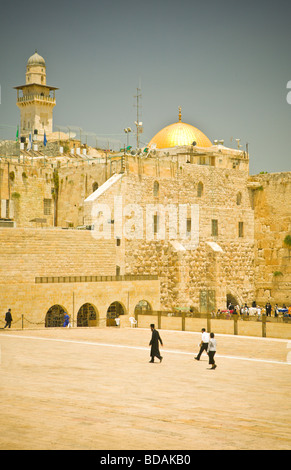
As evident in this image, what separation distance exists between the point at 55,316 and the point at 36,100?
124ft

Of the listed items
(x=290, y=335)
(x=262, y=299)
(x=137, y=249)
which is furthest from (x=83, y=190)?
(x=290, y=335)

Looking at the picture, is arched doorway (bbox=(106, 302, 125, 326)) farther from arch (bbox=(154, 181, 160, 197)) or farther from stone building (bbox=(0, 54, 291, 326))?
arch (bbox=(154, 181, 160, 197))

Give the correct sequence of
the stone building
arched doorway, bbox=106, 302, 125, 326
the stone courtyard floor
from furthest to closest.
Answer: arched doorway, bbox=106, 302, 125, 326, the stone building, the stone courtyard floor

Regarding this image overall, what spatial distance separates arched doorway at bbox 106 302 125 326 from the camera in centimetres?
2577

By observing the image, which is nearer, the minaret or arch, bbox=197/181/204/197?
arch, bbox=197/181/204/197

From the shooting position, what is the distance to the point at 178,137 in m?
37.0

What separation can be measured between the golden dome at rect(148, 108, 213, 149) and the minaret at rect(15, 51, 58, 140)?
2220 centimetres

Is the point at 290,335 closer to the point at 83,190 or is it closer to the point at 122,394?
the point at 122,394

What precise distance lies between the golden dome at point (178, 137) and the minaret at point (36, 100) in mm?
22197

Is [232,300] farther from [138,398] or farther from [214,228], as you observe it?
[138,398]

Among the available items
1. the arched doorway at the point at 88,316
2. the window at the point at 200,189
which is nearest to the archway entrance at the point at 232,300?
the window at the point at 200,189

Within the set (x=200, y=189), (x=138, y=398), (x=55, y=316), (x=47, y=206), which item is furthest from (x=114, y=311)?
(x=138, y=398)

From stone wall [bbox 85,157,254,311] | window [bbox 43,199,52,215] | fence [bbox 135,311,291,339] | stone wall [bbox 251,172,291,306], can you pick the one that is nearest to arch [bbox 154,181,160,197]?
stone wall [bbox 85,157,254,311]

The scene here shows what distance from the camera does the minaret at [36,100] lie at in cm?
5812
